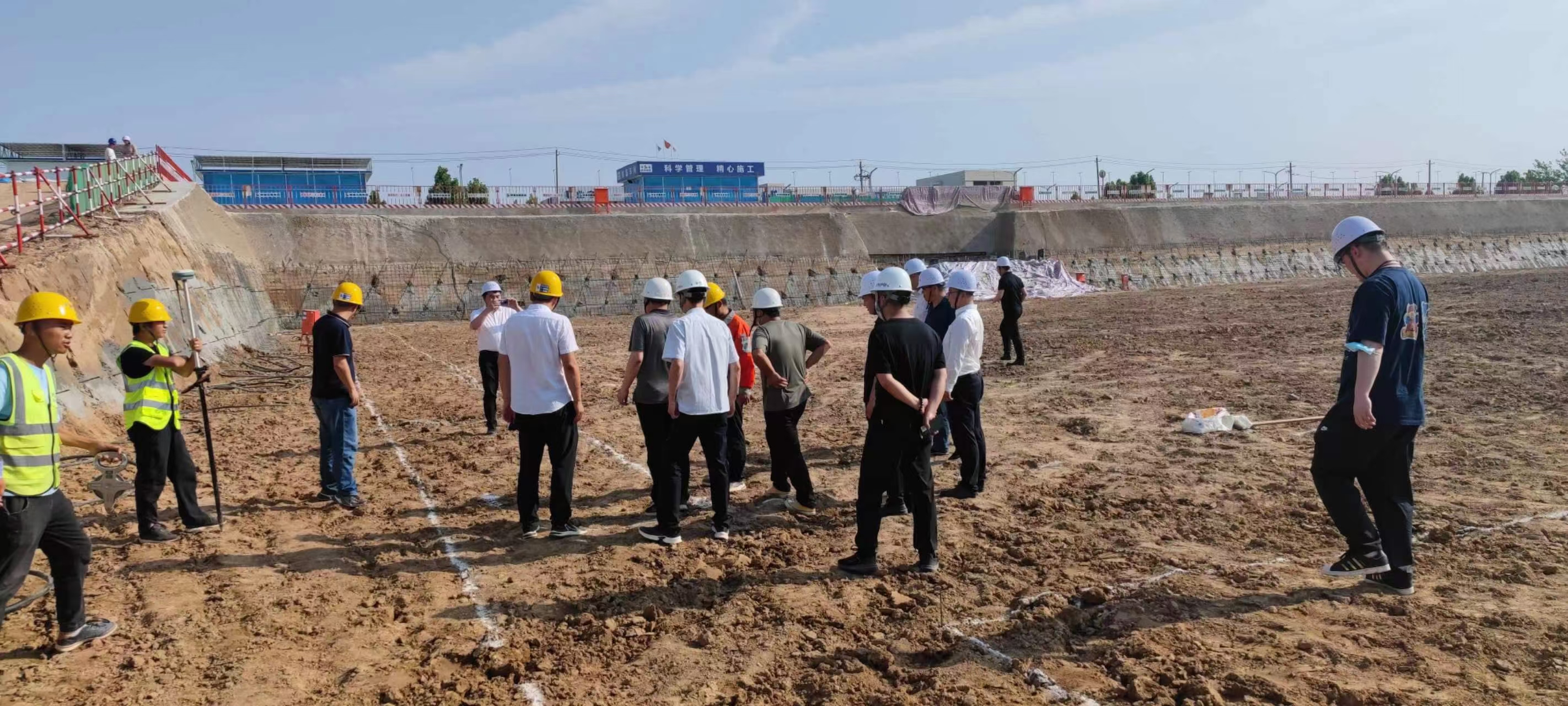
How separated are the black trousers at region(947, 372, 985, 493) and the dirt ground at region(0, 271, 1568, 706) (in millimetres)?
224

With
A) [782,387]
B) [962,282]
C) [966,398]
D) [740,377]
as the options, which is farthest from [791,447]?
[962,282]

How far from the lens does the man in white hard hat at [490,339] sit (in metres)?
Result: 9.56

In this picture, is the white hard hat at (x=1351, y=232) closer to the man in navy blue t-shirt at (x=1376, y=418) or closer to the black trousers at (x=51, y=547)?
the man in navy blue t-shirt at (x=1376, y=418)

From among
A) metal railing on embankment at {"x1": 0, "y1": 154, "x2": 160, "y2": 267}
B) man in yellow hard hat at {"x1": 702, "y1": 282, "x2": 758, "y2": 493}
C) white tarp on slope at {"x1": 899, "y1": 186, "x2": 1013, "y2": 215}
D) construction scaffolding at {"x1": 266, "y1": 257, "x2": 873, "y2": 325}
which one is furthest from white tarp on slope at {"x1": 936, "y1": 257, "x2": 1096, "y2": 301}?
man in yellow hard hat at {"x1": 702, "y1": 282, "x2": 758, "y2": 493}

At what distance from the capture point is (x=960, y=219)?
1667 inches

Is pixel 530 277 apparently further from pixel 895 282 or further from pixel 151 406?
pixel 895 282

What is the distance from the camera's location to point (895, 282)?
549 cm

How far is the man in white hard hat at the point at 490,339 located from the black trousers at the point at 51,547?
16.9ft

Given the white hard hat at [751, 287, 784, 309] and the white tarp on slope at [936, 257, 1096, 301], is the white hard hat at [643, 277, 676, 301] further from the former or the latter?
the white tarp on slope at [936, 257, 1096, 301]

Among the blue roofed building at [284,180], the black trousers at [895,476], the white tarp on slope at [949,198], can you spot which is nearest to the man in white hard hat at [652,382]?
the black trousers at [895,476]

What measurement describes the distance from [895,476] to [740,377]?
2.07 metres

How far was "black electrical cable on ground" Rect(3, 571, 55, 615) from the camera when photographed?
15.9 feet

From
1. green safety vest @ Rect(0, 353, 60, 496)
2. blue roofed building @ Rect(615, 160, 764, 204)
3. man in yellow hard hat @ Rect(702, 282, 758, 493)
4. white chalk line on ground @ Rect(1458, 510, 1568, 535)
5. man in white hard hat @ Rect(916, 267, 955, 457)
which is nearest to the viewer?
green safety vest @ Rect(0, 353, 60, 496)

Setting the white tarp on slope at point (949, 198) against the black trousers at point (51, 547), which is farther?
the white tarp on slope at point (949, 198)
